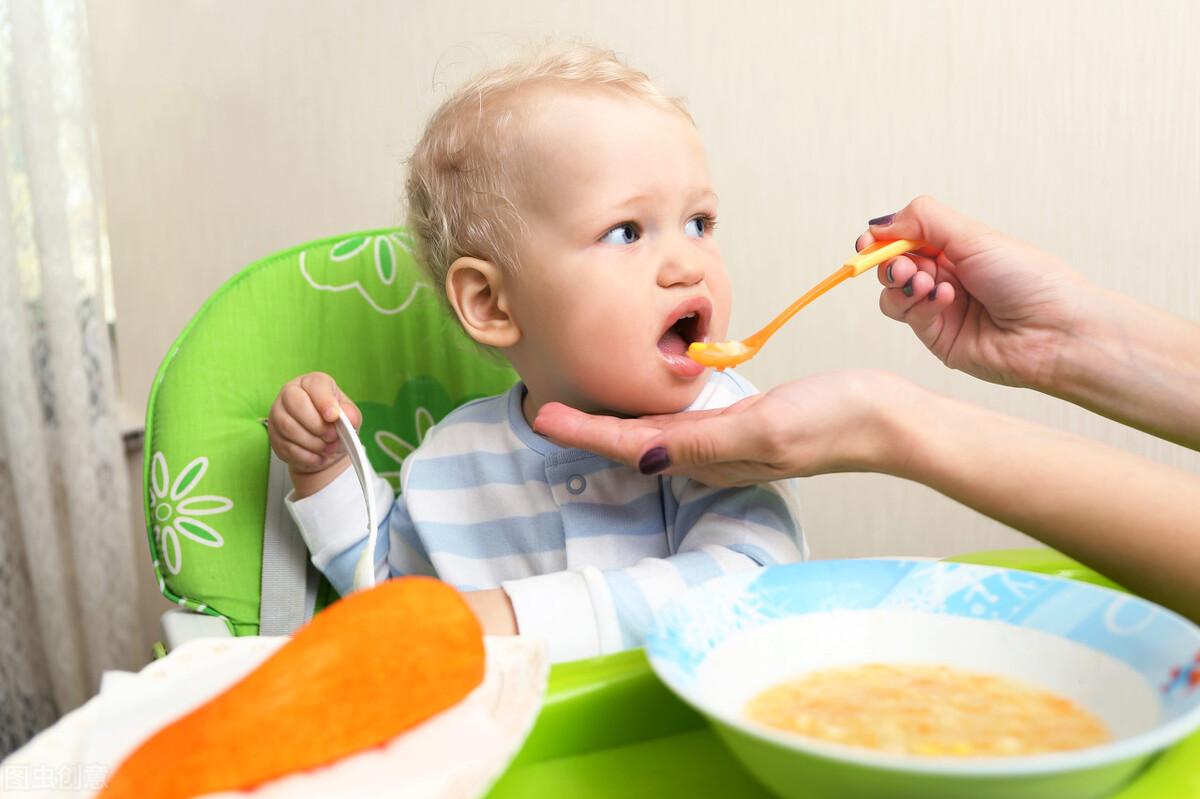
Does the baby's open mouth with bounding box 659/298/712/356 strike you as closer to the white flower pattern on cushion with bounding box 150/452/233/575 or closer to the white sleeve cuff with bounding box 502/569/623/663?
the white sleeve cuff with bounding box 502/569/623/663

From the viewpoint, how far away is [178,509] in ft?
3.25

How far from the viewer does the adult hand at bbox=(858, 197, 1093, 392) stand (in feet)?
3.15

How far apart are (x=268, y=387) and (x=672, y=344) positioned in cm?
44

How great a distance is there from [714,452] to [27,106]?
1.37 m

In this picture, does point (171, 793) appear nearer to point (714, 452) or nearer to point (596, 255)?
point (714, 452)

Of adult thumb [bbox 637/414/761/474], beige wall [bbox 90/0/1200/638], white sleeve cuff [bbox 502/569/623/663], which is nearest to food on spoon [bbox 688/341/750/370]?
adult thumb [bbox 637/414/761/474]

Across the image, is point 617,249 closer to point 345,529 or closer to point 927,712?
point 345,529

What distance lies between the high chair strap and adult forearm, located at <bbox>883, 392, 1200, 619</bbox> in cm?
61

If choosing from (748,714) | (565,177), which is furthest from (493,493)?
(748,714)

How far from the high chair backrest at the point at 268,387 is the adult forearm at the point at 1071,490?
0.54 meters

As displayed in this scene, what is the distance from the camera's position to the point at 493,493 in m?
0.98

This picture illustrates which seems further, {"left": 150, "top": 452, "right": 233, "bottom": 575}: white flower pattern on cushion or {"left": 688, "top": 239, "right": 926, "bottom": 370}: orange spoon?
{"left": 150, "top": 452, "right": 233, "bottom": 575}: white flower pattern on cushion


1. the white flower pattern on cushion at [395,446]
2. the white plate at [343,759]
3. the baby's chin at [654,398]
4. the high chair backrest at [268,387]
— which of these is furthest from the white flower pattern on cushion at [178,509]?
the white plate at [343,759]

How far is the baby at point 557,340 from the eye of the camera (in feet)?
2.86
